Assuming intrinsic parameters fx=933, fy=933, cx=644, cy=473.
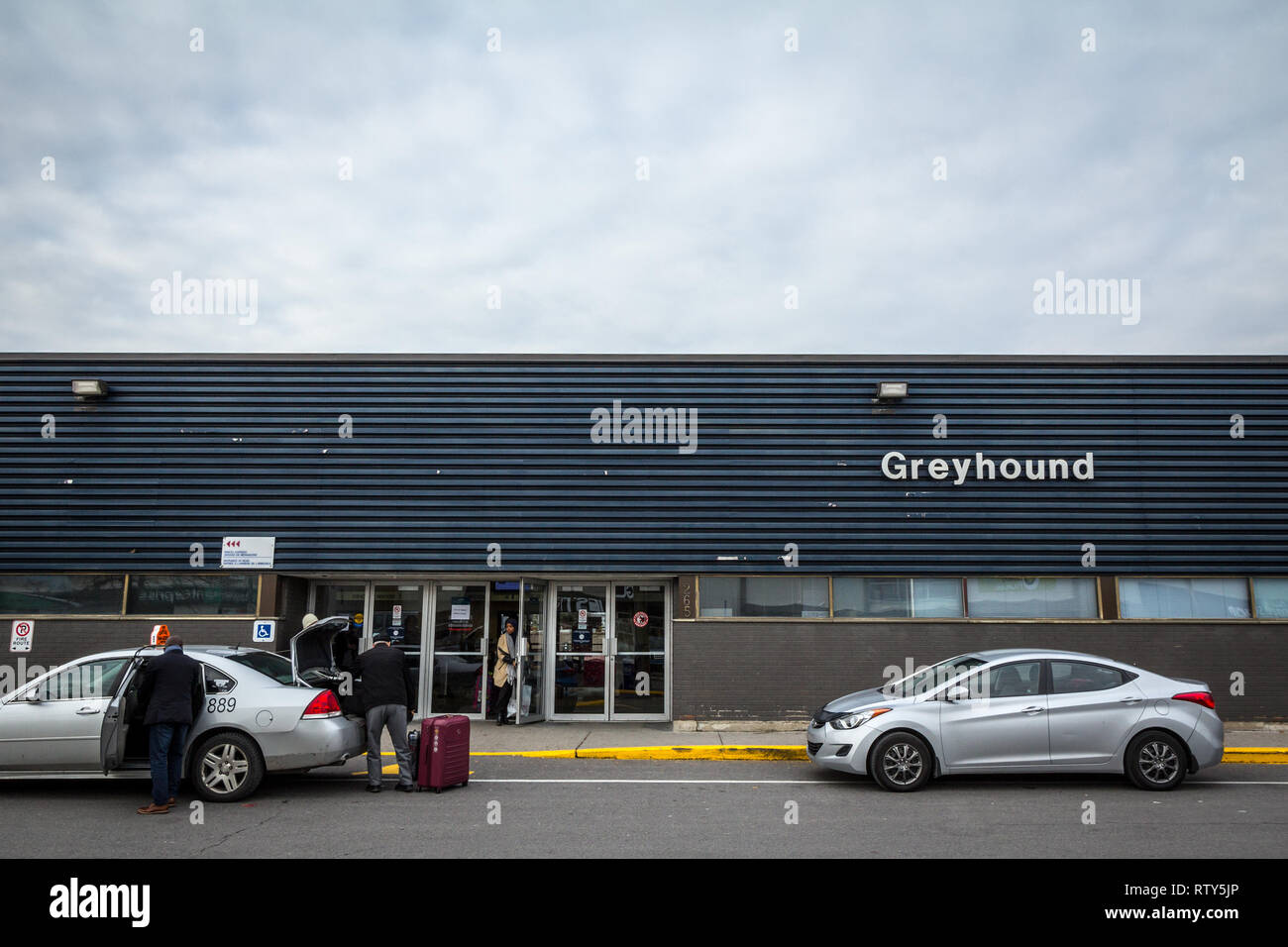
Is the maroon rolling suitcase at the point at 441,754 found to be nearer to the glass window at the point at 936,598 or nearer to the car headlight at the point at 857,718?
the car headlight at the point at 857,718

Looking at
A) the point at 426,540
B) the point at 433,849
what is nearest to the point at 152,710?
the point at 433,849

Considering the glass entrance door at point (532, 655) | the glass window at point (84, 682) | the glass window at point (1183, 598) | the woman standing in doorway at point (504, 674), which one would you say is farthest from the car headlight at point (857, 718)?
the glass window at point (84, 682)

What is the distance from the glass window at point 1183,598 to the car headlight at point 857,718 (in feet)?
22.2

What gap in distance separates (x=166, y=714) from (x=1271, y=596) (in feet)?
51.2

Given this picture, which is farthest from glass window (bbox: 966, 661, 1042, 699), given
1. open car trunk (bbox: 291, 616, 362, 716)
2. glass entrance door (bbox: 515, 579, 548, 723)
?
glass entrance door (bbox: 515, 579, 548, 723)

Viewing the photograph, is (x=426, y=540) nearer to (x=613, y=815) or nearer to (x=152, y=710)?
(x=152, y=710)

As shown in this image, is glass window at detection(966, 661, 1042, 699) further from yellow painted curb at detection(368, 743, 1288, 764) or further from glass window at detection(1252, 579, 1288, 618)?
glass window at detection(1252, 579, 1288, 618)

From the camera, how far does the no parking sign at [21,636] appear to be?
14.4 meters

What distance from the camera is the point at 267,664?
10.1 m

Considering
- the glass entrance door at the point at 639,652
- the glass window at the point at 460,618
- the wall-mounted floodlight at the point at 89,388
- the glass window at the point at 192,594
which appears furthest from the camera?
the glass window at the point at 460,618

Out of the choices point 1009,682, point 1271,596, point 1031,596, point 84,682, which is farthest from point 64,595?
point 1271,596

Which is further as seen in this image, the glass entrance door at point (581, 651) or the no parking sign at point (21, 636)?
the glass entrance door at point (581, 651)

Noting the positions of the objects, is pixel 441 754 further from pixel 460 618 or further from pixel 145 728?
pixel 460 618

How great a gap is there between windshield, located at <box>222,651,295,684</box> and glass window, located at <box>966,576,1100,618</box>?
33.2 feet
